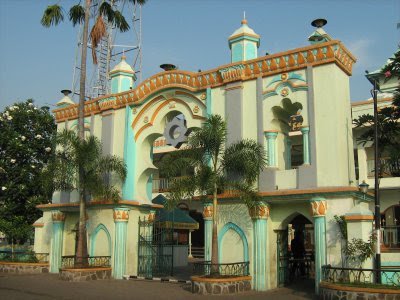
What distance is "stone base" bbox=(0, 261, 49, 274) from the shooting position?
820 inches

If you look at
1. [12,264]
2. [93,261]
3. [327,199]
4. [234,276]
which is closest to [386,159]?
[327,199]

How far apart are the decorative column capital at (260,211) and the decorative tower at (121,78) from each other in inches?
339

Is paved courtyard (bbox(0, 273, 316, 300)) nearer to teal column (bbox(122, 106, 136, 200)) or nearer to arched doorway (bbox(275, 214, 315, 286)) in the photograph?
arched doorway (bbox(275, 214, 315, 286))

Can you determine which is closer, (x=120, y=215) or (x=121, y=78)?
(x=120, y=215)

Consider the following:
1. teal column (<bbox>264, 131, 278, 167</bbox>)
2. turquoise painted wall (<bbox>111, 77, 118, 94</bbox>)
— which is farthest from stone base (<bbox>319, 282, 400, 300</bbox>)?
turquoise painted wall (<bbox>111, 77, 118, 94</bbox>)

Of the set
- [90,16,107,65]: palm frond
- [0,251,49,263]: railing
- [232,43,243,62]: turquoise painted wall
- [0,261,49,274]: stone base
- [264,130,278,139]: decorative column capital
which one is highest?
[90,16,107,65]: palm frond

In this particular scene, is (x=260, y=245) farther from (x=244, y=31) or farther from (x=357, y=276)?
(x=244, y=31)

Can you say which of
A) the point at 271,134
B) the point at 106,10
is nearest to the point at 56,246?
the point at 106,10

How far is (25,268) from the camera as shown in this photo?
20.8m

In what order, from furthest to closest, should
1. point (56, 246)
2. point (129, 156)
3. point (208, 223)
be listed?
1. point (56, 246)
2. point (129, 156)
3. point (208, 223)

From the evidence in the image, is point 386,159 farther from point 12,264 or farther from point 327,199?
point 12,264

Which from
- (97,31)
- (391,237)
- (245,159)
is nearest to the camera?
(245,159)

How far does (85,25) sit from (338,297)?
47.6ft

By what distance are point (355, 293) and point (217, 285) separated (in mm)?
4012
